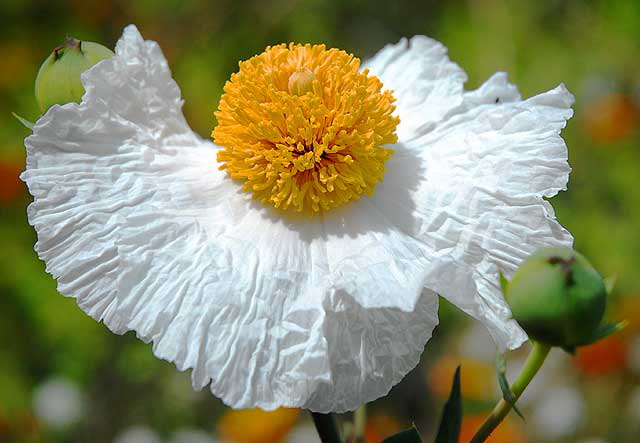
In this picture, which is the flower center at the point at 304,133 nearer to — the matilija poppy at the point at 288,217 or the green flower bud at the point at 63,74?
the matilija poppy at the point at 288,217

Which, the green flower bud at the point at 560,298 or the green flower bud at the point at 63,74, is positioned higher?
the green flower bud at the point at 63,74

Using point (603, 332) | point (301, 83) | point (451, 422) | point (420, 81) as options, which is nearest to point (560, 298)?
point (603, 332)

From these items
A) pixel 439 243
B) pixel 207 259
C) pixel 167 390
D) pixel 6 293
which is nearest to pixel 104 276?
pixel 207 259

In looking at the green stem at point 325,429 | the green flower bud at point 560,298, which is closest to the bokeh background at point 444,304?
the green stem at point 325,429

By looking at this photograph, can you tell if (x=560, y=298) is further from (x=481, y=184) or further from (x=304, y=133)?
(x=304, y=133)

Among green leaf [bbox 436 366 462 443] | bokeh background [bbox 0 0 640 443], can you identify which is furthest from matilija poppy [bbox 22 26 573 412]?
bokeh background [bbox 0 0 640 443]

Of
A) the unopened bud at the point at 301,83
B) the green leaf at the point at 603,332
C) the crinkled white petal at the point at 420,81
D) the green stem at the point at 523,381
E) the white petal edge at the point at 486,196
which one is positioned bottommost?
the green stem at the point at 523,381
